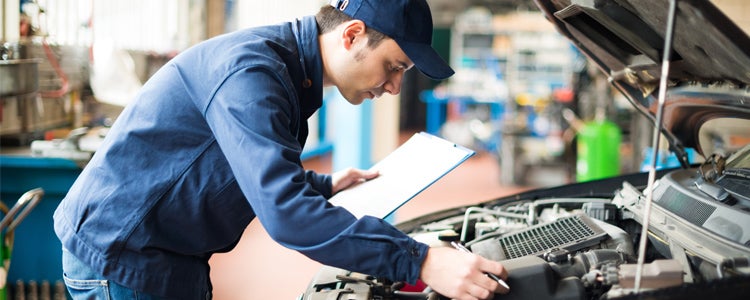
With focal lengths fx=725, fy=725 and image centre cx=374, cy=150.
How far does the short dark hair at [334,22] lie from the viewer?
144 cm

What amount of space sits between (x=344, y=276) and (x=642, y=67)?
1.03m

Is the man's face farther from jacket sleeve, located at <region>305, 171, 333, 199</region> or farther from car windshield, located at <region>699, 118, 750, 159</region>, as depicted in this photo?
car windshield, located at <region>699, 118, 750, 159</region>

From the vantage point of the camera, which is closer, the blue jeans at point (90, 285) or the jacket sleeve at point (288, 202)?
the jacket sleeve at point (288, 202)

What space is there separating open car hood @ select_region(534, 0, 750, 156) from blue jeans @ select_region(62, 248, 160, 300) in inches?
46.7

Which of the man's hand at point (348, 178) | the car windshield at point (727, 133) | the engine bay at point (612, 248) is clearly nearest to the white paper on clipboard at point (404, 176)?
the man's hand at point (348, 178)

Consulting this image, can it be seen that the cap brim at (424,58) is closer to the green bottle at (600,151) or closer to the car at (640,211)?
the car at (640,211)

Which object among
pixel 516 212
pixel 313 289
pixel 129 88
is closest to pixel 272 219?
pixel 313 289

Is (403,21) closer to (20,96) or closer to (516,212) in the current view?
(516,212)

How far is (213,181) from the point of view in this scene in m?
1.41

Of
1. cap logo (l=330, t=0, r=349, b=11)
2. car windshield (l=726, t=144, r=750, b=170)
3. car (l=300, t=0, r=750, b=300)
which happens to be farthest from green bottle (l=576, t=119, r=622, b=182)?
cap logo (l=330, t=0, r=349, b=11)

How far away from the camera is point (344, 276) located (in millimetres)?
1597

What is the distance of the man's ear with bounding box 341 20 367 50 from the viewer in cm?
143

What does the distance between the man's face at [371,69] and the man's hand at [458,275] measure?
1.40 feet

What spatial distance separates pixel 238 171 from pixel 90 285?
485mm
